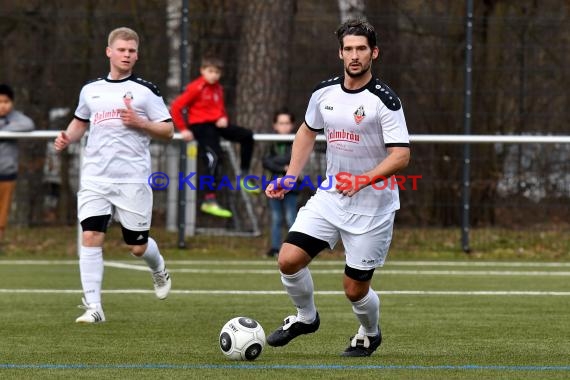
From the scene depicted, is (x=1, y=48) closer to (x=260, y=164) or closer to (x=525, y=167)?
(x=260, y=164)

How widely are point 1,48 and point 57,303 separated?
626cm

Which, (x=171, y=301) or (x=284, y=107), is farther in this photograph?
(x=284, y=107)

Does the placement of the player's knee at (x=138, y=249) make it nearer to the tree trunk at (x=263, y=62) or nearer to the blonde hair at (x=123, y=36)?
the blonde hair at (x=123, y=36)

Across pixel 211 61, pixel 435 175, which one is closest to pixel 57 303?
pixel 211 61

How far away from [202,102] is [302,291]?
6.31 metres

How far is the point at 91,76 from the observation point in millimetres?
15398

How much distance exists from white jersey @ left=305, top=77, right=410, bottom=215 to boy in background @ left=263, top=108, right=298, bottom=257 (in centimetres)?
711

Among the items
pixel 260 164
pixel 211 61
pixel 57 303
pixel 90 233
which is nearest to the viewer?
pixel 90 233

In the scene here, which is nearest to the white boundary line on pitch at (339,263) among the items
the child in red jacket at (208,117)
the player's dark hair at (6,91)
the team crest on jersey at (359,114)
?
the child in red jacket at (208,117)

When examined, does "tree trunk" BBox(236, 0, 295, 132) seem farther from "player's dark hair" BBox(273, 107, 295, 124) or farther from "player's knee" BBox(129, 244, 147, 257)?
"player's knee" BBox(129, 244, 147, 257)

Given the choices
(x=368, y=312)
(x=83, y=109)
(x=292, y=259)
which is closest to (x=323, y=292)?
(x=83, y=109)

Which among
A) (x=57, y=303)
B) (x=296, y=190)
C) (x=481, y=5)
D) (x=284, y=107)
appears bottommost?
(x=57, y=303)

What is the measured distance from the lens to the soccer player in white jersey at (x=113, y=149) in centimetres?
909

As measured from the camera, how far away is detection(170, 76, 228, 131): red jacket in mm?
13289
